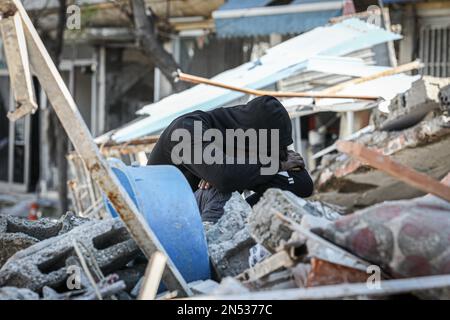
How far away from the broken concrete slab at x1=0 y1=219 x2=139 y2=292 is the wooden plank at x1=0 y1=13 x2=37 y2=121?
62 centimetres

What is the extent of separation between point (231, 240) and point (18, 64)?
4.23ft

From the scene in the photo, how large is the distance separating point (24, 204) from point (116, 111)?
2507 mm

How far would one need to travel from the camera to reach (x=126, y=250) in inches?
122

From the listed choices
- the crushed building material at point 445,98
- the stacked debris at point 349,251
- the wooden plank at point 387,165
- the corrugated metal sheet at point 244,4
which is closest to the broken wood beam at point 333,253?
the stacked debris at point 349,251

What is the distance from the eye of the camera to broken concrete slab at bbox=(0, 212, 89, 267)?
11.3 ft

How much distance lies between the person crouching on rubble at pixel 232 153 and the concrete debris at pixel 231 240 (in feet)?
0.45

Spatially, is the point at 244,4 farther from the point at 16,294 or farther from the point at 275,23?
the point at 16,294

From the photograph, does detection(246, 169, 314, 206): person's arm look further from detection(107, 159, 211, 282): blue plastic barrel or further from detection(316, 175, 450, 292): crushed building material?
detection(316, 175, 450, 292): crushed building material

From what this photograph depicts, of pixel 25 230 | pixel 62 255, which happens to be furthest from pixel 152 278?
pixel 25 230

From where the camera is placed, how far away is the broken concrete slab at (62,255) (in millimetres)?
2922

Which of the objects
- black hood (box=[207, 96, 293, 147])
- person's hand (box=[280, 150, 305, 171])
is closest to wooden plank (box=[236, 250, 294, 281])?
person's hand (box=[280, 150, 305, 171])

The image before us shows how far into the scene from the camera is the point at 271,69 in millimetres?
7445

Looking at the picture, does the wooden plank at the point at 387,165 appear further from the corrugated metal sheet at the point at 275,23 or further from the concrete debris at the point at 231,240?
the corrugated metal sheet at the point at 275,23
